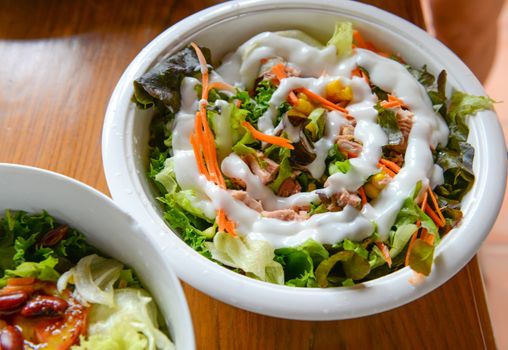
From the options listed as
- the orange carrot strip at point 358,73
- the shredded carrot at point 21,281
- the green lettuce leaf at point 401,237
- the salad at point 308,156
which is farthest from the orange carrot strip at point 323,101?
the shredded carrot at point 21,281

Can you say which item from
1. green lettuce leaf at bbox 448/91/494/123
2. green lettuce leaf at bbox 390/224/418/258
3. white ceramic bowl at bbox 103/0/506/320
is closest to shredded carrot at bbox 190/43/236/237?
white ceramic bowl at bbox 103/0/506/320

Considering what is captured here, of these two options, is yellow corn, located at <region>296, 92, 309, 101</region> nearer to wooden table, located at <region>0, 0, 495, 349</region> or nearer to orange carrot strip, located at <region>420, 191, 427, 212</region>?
orange carrot strip, located at <region>420, 191, 427, 212</region>

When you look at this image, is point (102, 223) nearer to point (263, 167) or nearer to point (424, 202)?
point (263, 167)

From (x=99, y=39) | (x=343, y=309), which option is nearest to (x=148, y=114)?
(x=99, y=39)

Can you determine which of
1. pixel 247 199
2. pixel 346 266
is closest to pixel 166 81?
pixel 247 199

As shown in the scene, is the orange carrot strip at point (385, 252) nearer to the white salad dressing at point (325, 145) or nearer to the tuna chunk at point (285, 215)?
the white salad dressing at point (325, 145)

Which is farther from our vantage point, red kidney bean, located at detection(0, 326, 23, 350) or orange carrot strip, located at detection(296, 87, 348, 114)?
orange carrot strip, located at detection(296, 87, 348, 114)

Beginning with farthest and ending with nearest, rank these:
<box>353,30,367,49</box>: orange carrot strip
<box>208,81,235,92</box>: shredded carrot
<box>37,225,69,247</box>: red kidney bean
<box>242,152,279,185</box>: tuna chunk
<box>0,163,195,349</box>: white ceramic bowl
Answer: <box>353,30,367,49</box>: orange carrot strip → <box>208,81,235,92</box>: shredded carrot → <box>242,152,279,185</box>: tuna chunk → <box>37,225,69,247</box>: red kidney bean → <box>0,163,195,349</box>: white ceramic bowl
